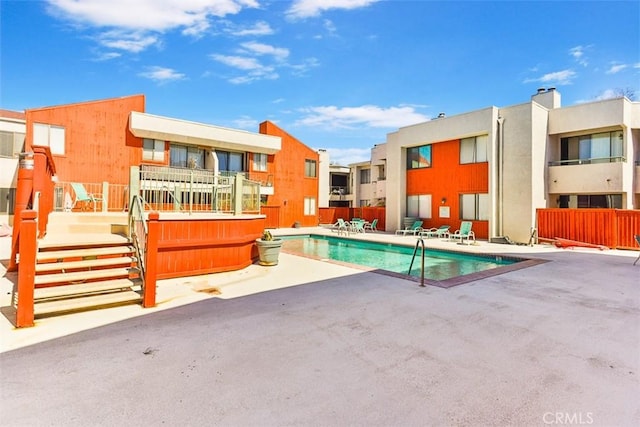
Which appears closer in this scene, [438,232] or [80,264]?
[80,264]

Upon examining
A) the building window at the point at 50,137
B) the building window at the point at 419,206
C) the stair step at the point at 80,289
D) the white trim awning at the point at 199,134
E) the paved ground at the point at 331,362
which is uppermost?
the white trim awning at the point at 199,134

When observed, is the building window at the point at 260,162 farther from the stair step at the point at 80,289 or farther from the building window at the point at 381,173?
the stair step at the point at 80,289

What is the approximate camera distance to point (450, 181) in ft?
59.2

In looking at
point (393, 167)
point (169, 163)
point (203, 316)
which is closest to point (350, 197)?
point (393, 167)

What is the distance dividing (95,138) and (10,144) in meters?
5.32

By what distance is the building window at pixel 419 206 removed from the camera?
63.3ft

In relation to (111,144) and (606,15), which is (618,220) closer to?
(606,15)

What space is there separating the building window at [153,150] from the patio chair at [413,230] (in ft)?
49.5

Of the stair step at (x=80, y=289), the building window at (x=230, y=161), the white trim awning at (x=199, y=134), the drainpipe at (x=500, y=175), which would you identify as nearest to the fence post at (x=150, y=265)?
the stair step at (x=80, y=289)

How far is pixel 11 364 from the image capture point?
119 inches

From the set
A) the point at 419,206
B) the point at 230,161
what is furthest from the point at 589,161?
the point at 230,161

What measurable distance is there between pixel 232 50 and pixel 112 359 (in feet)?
42.1

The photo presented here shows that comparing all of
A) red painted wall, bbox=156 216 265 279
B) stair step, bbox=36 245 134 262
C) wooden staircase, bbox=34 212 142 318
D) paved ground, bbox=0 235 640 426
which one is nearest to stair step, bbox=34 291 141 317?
wooden staircase, bbox=34 212 142 318

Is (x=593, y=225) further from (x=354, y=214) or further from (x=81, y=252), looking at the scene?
A: (x=81, y=252)
